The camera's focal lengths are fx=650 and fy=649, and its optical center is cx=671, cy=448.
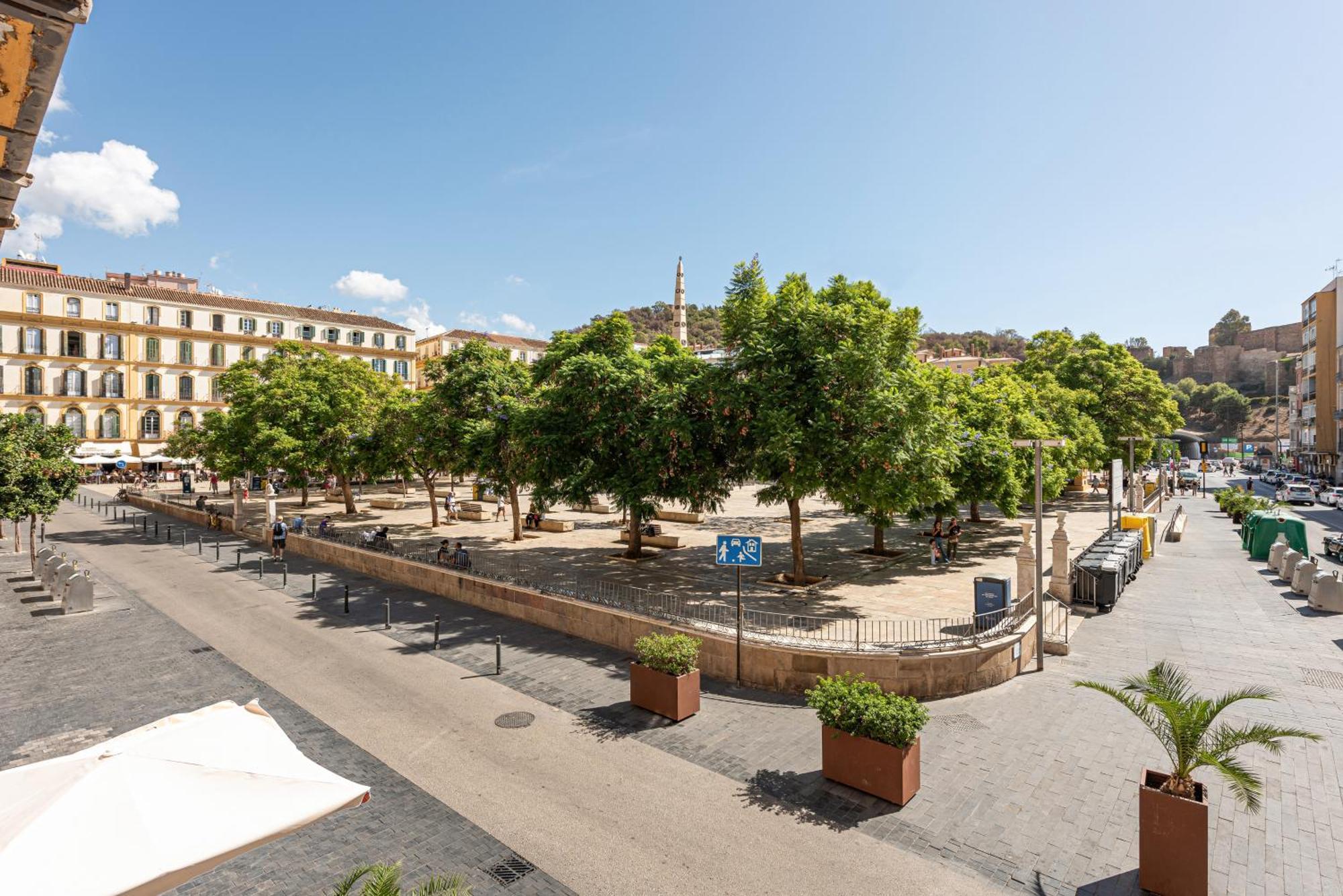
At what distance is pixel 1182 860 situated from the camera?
660 centimetres

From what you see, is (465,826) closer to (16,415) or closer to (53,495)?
(53,495)

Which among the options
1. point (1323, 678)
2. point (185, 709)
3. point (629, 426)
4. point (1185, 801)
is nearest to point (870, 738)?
point (1185, 801)

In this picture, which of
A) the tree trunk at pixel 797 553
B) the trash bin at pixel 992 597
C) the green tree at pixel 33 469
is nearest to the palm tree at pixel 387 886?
the trash bin at pixel 992 597

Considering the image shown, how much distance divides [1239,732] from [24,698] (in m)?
18.9

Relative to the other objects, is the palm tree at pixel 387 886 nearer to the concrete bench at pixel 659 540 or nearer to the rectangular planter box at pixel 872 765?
the rectangular planter box at pixel 872 765

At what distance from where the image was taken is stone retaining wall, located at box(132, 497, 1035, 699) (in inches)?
472

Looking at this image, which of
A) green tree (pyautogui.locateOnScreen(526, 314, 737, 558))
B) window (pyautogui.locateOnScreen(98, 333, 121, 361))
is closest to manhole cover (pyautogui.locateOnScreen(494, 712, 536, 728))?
green tree (pyautogui.locateOnScreen(526, 314, 737, 558))

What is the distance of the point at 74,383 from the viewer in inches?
2379

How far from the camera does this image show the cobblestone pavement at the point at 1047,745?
24.4ft

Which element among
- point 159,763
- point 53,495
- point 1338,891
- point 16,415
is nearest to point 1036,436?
point 1338,891

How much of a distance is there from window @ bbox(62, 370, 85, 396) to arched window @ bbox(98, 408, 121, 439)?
263 centimetres

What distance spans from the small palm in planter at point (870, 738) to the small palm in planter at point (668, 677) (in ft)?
8.74

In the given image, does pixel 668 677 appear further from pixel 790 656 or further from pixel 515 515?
pixel 515 515

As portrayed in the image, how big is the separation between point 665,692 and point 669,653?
0.65 meters
